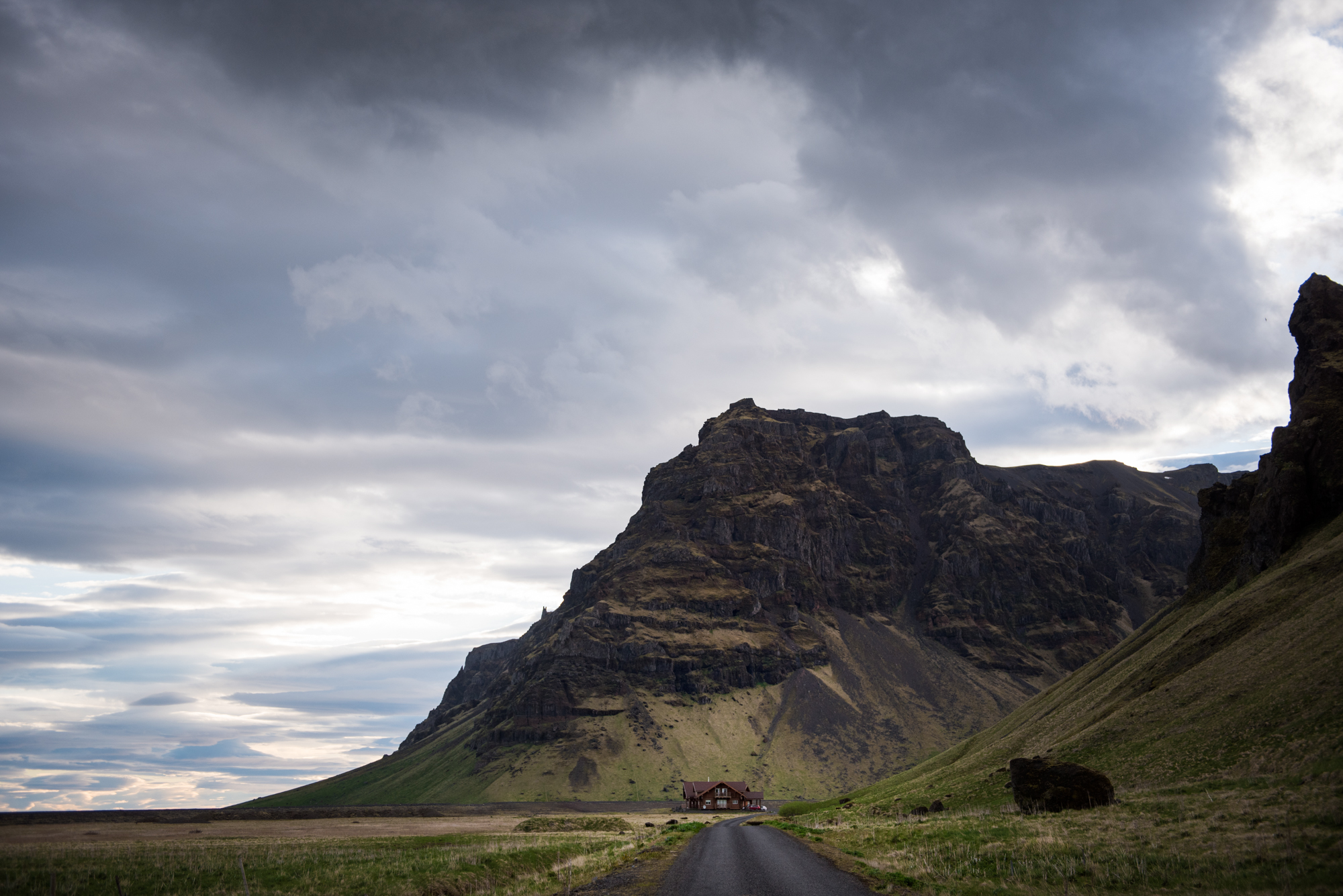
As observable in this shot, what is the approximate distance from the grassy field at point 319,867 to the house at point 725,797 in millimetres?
94732

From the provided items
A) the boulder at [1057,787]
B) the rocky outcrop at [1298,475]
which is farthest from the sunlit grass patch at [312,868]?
the rocky outcrop at [1298,475]

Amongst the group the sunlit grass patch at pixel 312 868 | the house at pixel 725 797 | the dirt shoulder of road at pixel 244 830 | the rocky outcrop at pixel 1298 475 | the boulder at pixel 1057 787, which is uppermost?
the rocky outcrop at pixel 1298 475

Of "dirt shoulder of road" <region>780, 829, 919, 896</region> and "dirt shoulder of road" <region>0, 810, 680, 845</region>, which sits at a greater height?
"dirt shoulder of road" <region>780, 829, 919, 896</region>

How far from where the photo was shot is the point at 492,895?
91.7ft

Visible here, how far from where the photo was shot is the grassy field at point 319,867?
30.5m

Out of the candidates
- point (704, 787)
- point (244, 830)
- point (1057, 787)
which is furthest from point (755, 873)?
point (704, 787)

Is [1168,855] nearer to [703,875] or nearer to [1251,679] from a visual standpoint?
[703,875]

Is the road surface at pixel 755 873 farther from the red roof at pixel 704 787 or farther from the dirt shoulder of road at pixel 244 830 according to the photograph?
the red roof at pixel 704 787

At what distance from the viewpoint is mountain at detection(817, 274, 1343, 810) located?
43469 mm

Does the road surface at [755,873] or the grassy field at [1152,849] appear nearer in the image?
the grassy field at [1152,849]

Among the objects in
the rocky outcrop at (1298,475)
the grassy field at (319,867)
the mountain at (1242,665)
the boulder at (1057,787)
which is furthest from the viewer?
the rocky outcrop at (1298,475)

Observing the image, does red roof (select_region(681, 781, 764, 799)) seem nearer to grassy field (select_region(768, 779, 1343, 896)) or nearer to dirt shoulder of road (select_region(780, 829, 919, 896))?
dirt shoulder of road (select_region(780, 829, 919, 896))

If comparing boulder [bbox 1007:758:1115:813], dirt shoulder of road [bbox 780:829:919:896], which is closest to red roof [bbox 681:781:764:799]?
boulder [bbox 1007:758:1115:813]

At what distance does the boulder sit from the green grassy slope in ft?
19.3
